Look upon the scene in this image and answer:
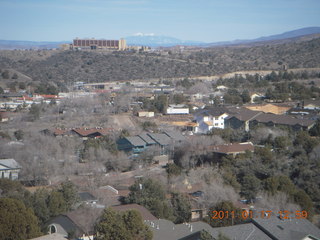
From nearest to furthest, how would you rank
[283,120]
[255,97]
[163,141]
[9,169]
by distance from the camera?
[9,169], [163,141], [283,120], [255,97]

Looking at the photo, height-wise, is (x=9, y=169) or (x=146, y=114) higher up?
(x=9, y=169)

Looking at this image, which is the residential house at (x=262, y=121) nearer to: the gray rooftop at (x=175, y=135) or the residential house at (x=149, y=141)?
the gray rooftop at (x=175, y=135)

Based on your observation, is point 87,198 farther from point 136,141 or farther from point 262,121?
point 262,121

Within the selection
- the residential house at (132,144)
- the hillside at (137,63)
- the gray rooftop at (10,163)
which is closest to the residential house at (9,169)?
the gray rooftop at (10,163)

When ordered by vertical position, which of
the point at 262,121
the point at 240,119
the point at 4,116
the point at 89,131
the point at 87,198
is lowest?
the point at 4,116

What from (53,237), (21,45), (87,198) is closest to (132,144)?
(87,198)

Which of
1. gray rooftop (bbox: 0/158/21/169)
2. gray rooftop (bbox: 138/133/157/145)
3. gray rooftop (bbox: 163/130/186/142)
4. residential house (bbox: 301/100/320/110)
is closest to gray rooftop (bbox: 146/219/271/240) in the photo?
gray rooftop (bbox: 0/158/21/169)

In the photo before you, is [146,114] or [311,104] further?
[311,104]
